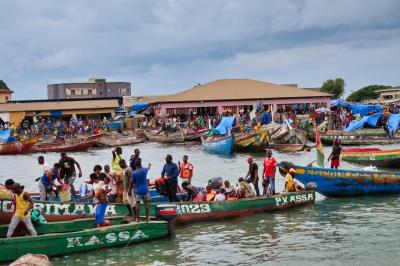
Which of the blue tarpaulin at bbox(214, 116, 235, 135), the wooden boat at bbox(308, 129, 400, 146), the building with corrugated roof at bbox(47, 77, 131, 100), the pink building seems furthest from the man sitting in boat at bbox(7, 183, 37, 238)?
the building with corrugated roof at bbox(47, 77, 131, 100)

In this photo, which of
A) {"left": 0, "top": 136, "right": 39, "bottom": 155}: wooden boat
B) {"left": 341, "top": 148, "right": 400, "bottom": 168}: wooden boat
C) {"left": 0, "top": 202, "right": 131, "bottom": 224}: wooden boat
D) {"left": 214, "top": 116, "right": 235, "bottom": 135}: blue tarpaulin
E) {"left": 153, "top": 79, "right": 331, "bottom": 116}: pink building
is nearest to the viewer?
{"left": 0, "top": 202, "right": 131, "bottom": 224}: wooden boat

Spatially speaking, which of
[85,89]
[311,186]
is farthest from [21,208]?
[85,89]

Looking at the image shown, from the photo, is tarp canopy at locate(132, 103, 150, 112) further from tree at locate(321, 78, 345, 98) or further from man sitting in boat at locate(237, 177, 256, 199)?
man sitting in boat at locate(237, 177, 256, 199)

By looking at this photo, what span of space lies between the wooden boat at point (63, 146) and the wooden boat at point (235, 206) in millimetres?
33309

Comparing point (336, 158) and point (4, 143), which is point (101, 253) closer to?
point (336, 158)

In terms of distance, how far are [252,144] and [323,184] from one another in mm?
21792

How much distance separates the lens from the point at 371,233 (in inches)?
611

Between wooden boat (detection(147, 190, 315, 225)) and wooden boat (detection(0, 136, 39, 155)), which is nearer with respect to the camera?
wooden boat (detection(147, 190, 315, 225))

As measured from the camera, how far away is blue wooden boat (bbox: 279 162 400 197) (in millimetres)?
19756

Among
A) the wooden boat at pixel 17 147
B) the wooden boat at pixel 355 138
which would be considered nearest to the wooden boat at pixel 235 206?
the wooden boat at pixel 355 138

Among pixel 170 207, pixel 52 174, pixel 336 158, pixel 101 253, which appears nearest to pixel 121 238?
pixel 101 253

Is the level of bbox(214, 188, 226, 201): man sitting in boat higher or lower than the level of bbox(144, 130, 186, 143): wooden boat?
lower

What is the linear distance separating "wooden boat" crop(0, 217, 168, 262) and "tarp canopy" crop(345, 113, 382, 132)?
36.7m

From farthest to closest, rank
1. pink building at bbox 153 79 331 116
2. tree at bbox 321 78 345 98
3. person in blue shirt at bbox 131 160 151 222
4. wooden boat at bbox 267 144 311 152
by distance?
1. tree at bbox 321 78 345 98
2. pink building at bbox 153 79 331 116
3. wooden boat at bbox 267 144 311 152
4. person in blue shirt at bbox 131 160 151 222
